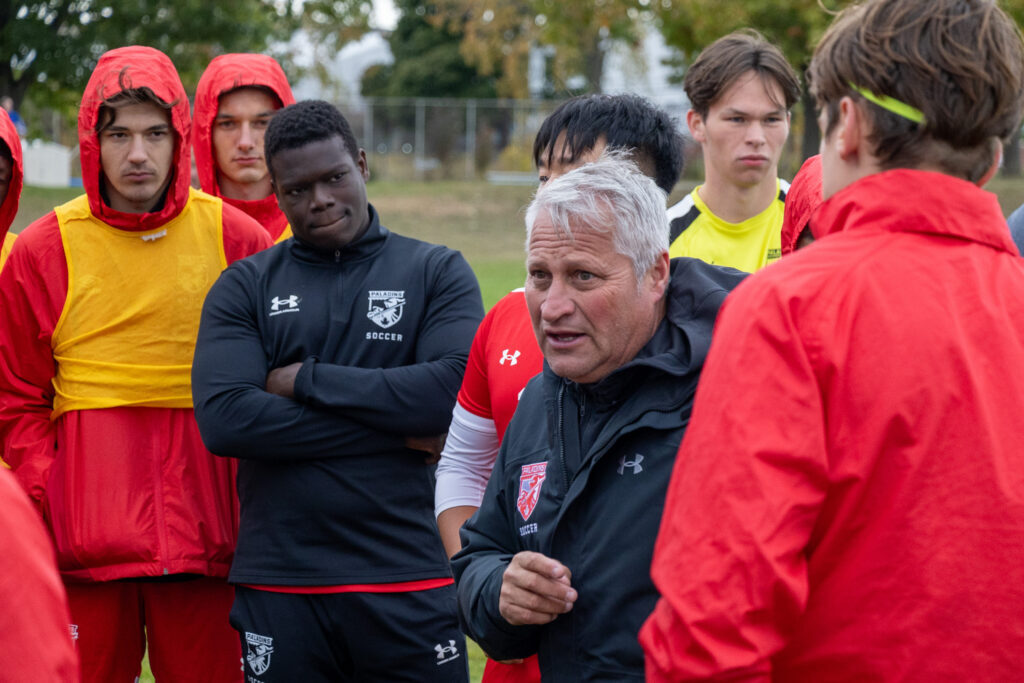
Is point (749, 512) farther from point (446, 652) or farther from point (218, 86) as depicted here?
point (218, 86)

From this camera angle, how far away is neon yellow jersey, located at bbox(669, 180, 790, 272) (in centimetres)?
449

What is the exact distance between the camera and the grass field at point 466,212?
76.6 feet

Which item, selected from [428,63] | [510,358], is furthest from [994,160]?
[428,63]

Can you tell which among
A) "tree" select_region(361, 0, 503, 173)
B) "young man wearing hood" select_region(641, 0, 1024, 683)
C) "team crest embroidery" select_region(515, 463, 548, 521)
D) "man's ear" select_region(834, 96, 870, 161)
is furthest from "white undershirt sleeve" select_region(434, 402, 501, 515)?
"tree" select_region(361, 0, 503, 173)

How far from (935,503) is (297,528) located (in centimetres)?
241

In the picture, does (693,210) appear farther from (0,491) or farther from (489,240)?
(489,240)

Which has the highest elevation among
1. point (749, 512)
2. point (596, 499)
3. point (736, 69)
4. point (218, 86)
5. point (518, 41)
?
point (518, 41)

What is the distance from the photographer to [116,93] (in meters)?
4.17

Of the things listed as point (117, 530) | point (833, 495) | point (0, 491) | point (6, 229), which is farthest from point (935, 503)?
point (6, 229)

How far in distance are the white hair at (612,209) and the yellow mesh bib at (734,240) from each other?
1.96 metres

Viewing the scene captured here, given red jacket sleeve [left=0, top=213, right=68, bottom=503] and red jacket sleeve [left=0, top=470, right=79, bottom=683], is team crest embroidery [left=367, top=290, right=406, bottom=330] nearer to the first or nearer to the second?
red jacket sleeve [left=0, top=213, right=68, bottom=503]

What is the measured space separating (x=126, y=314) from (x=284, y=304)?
2.03 feet

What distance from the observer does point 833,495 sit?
1.79 m

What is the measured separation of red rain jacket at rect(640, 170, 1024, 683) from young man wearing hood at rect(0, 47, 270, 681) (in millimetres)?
2551
